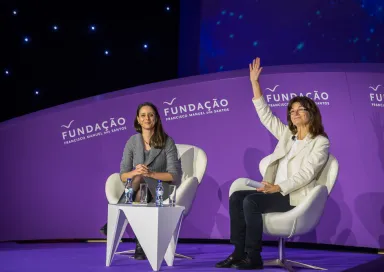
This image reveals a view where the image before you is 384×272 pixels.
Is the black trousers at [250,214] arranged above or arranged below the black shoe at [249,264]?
above

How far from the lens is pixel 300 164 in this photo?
409 cm

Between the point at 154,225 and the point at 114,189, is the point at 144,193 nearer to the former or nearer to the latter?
the point at 154,225

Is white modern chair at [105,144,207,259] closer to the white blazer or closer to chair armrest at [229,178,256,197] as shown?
chair armrest at [229,178,256,197]

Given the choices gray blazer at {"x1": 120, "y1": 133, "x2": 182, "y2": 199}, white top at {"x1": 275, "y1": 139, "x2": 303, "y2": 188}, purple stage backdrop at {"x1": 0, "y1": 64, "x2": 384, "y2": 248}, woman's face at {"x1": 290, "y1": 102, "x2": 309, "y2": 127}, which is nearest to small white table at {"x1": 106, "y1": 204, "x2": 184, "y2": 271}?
gray blazer at {"x1": 120, "y1": 133, "x2": 182, "y2": 199}

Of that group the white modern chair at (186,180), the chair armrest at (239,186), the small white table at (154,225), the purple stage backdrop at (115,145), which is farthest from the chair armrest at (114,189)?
the chair armrest at (239,186)

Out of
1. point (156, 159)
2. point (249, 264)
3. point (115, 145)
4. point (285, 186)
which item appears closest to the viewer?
point (249, 264)

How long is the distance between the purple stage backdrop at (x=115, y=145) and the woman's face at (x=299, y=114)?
123cm

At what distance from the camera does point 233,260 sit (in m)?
3.90

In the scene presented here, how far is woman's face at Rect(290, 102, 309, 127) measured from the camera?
13.3 ft

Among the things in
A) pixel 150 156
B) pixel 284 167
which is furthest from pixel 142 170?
pixel 284 167

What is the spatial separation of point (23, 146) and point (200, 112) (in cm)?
169

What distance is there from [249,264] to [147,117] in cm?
135

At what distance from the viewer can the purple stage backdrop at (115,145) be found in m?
5.43

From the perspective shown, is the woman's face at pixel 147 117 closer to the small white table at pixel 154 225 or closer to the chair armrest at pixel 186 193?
the chair armrest at pixel 186 193
